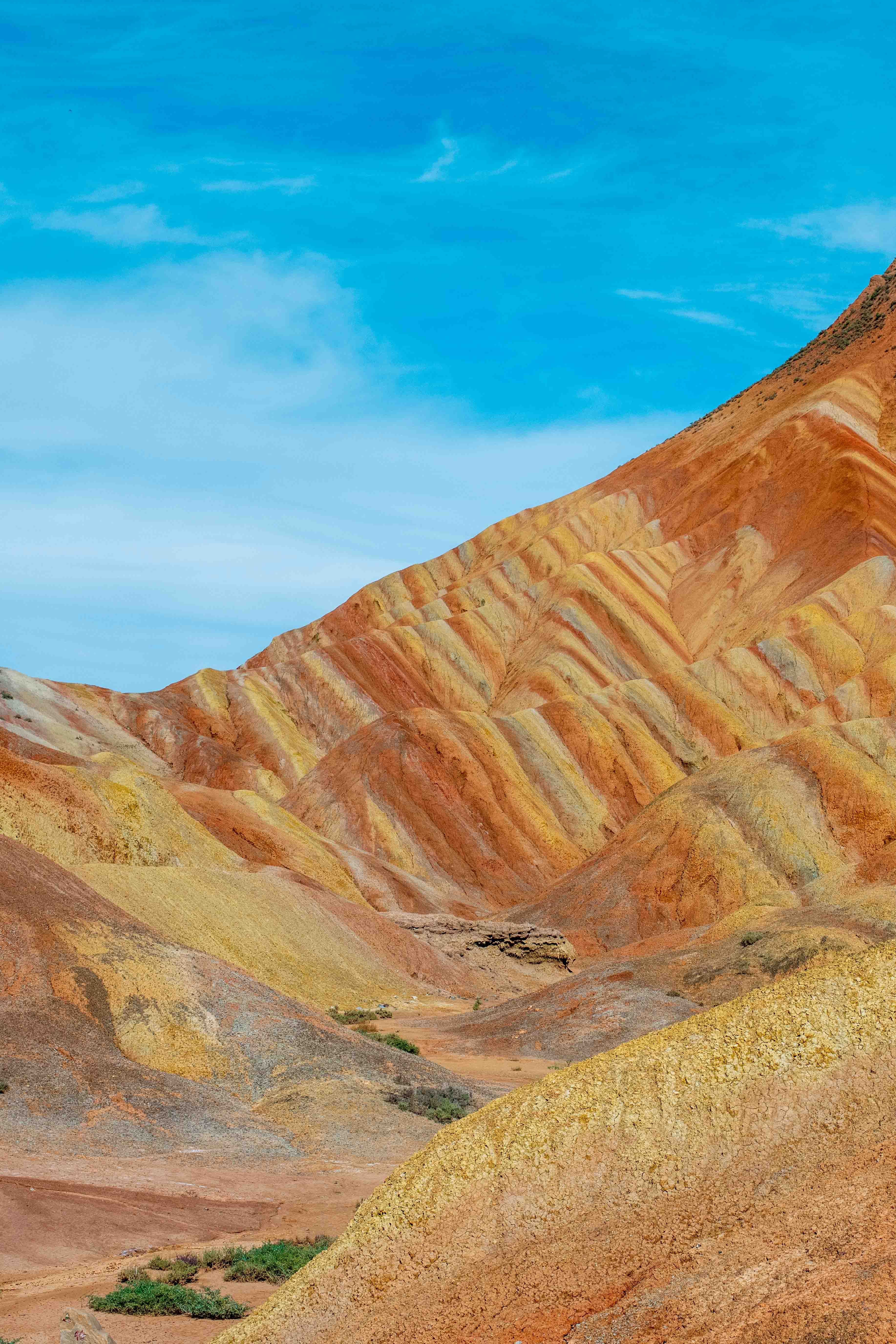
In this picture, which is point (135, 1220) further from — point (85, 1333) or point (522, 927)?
point (522, 927)

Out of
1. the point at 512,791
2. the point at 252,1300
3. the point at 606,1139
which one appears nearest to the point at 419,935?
the point at 512,791

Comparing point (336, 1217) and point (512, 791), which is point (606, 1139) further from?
point (512, 791)

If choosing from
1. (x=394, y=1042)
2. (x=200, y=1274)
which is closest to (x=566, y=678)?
(x=394, y=1042)

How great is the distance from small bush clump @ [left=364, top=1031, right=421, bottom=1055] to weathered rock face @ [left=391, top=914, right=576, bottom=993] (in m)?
16.9

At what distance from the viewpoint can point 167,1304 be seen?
37.4ft

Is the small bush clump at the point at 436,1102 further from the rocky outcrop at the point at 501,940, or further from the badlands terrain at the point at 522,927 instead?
the rocky outcrop at the point at 501,940

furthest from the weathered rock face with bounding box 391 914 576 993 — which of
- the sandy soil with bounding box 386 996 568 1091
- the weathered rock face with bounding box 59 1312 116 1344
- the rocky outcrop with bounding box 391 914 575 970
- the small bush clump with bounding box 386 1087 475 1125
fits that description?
the weathered rock face with bounding box 59 1312 116 1344

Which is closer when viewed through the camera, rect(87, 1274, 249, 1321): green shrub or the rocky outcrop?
rect(87, 1274, 249, 1321): green shrub

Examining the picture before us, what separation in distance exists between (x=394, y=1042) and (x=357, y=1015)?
692 centimetres

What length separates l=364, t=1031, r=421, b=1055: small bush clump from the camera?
26797 millimetres

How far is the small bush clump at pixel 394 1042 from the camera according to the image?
2680 cm

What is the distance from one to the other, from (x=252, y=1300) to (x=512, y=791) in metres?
58.9

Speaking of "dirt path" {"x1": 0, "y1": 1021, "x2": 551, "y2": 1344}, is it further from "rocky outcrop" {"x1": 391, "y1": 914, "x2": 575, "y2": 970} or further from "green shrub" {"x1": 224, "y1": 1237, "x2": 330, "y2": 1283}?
"rocky outcrop" {"x1": 391, "y1": 914, "x2": 575, "y2": 970}

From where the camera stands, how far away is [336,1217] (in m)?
15.3
